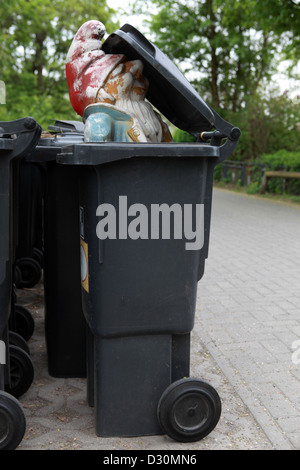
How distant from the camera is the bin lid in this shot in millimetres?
2680

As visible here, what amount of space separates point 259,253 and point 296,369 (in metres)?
4.50

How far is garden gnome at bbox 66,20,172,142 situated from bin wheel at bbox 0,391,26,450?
1.39 metres

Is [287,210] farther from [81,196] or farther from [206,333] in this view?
[81,196]

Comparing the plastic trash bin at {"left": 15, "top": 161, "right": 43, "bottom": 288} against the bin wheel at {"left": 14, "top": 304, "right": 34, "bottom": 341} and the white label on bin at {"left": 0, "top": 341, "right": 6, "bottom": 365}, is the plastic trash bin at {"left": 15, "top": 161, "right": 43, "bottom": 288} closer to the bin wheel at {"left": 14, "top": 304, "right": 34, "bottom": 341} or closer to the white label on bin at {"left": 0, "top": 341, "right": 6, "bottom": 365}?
the bin wheel at {"left": 14, "top": 304, "right": 34, "bottom": 341}

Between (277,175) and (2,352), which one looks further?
(277,175)

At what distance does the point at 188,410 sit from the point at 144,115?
162cm

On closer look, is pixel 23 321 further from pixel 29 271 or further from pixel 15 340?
pixel 29 271

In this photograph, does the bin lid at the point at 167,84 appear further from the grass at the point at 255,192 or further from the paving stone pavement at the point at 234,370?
the grass at the point at 255,192

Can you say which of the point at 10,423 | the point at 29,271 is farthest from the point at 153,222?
the point at 29,271

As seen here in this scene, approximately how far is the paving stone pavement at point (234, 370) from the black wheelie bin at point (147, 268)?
0.60 ft

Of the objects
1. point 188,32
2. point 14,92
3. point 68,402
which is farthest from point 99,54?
point 188,32

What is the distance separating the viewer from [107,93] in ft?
9.53

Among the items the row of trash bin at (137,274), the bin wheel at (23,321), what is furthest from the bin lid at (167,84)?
the bin wheel at (23,321)

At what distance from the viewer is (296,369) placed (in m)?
3.79
